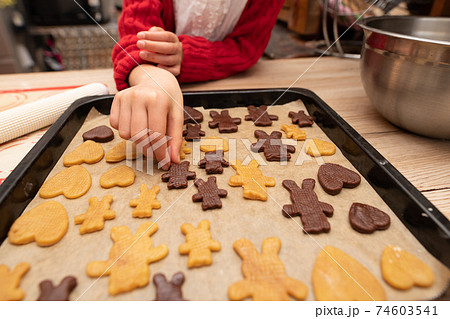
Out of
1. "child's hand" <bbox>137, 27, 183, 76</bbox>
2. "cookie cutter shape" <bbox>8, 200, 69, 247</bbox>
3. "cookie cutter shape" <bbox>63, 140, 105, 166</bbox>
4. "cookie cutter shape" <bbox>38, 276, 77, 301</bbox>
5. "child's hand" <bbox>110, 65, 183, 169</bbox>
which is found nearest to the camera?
"cookie cutter shape" <bbox>38, 276, 77, 301</bbox>

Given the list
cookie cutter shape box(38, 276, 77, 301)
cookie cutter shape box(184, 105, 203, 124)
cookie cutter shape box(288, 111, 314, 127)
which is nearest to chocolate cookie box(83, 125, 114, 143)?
cookie cutter shape box(184, 105, 203, 124)

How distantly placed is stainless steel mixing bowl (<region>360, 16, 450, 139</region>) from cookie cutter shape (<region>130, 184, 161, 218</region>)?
0.69 metres

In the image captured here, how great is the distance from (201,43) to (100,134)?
1.77ft

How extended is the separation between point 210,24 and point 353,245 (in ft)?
3.27

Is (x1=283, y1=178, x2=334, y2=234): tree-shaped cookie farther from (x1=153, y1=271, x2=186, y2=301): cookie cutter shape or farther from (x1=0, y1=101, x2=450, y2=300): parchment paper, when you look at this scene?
(x1=153, y1=271, x2=186, y2=301): cookie cutter shape

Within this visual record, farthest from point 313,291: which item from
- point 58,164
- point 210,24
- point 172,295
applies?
point 210,24

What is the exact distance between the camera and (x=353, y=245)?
0.61 metres

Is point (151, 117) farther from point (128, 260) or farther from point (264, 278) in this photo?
point (264, 278)

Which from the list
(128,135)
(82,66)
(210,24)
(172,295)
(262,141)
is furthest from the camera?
(82,66)

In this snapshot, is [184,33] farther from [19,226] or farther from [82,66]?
[82,66]

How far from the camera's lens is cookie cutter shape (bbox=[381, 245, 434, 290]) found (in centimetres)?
53

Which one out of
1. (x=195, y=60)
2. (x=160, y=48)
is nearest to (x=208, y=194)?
(x=160, y=48)

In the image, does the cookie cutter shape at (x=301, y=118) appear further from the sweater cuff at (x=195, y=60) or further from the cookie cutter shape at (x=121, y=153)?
the cookie cutter shape at (x=121, y=153)

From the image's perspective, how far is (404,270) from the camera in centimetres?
55
